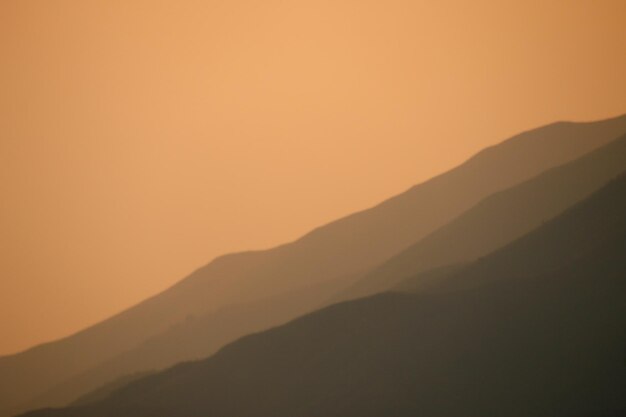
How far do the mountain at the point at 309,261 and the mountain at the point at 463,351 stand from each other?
0.09 meters

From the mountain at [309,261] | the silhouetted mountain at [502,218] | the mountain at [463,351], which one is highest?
the mountain at [309,261]

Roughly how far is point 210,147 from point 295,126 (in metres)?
0.24

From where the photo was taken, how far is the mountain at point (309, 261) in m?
1.35

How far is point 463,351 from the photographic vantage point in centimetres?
123

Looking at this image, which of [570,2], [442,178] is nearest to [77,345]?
[442,178]

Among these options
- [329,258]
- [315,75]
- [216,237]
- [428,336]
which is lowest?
[428,336]

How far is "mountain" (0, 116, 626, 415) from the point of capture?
1.35 meters

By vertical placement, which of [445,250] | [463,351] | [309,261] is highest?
[309,261]

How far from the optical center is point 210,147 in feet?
4.86

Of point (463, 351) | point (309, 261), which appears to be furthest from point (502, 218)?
point (309, 261)

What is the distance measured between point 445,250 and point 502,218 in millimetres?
157

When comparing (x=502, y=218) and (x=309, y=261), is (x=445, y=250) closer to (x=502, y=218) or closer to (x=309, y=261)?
(x=502, y=218)

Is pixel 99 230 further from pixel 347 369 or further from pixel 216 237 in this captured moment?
pixel 347 369

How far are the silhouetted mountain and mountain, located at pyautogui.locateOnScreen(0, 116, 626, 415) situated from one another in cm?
2
